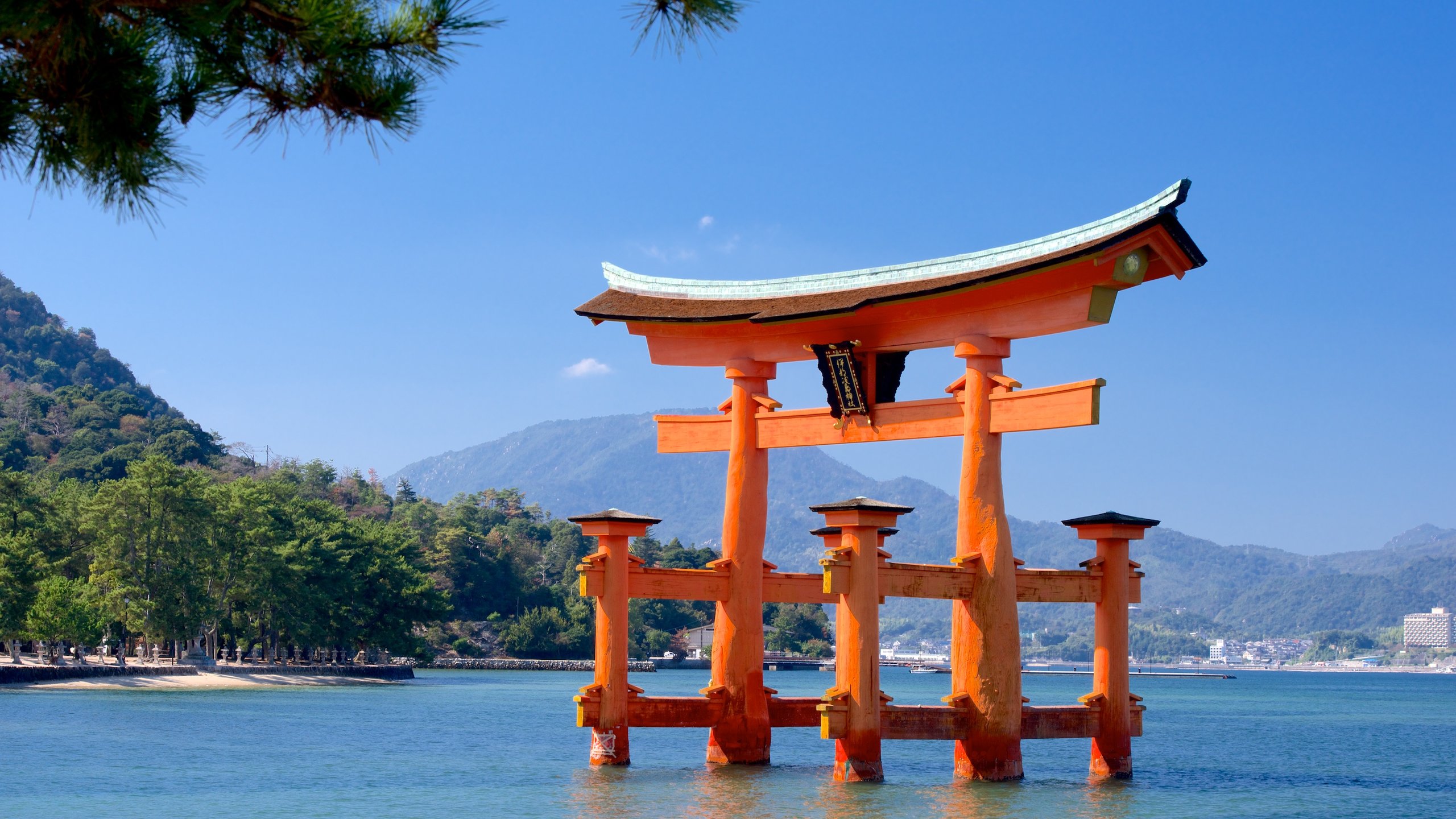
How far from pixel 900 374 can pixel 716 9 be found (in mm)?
11811

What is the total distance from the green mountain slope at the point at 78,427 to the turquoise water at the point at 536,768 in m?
42.1

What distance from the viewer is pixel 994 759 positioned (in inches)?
642

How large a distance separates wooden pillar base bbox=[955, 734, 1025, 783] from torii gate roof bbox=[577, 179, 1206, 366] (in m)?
4.62

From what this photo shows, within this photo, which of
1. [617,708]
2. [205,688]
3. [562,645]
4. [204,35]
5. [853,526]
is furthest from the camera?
[562,645]

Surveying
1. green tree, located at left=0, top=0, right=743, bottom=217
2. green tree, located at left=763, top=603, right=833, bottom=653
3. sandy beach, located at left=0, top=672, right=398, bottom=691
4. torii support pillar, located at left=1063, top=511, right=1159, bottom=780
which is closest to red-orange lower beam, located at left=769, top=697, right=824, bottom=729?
torii support pillar, located at left=1063, top=511, right=1159, bottom=780

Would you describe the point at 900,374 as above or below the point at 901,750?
above

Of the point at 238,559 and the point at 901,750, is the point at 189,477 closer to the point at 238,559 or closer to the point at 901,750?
the point at 238,559

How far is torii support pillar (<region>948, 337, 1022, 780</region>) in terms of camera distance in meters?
16.2

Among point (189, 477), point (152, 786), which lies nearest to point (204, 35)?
point (152, 786)

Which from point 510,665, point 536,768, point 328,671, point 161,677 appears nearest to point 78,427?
point 510,665

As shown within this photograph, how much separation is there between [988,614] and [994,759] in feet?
5.42

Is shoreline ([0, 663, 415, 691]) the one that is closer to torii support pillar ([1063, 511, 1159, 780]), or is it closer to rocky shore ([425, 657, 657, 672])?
rocky shore ([425, 657, 657, 672])

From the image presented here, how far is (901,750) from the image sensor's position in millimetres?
30578

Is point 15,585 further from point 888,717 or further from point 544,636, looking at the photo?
point 544,636
